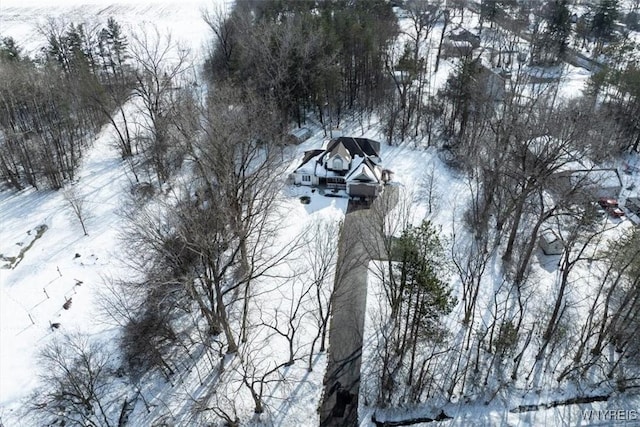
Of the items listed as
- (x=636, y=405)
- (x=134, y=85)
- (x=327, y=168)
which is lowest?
(x=636, y=405)

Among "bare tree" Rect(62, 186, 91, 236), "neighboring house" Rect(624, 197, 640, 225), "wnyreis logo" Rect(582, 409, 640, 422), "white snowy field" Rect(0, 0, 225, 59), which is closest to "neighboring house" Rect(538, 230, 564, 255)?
"neighboring house" Rect(624, 197, 640, 225)

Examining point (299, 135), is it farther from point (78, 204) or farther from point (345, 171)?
point (78, 204)

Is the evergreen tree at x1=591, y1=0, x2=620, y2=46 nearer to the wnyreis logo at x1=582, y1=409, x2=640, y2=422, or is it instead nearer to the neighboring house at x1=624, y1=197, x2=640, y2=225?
the neighboring house at x1=624, y1=197, x2=640, y2=225

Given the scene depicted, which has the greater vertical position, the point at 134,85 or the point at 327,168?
the point at 134,85

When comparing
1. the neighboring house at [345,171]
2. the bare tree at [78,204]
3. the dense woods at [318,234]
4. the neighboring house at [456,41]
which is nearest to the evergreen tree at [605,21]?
the dense woods at [318,234]

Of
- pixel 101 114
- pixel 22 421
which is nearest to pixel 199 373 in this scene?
pixel 22 421

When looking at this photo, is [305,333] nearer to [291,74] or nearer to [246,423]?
[246,423]

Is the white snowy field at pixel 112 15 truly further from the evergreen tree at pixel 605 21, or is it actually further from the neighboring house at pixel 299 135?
the evergreen tree at pixel 605 21

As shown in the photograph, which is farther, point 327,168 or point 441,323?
point 327,168
